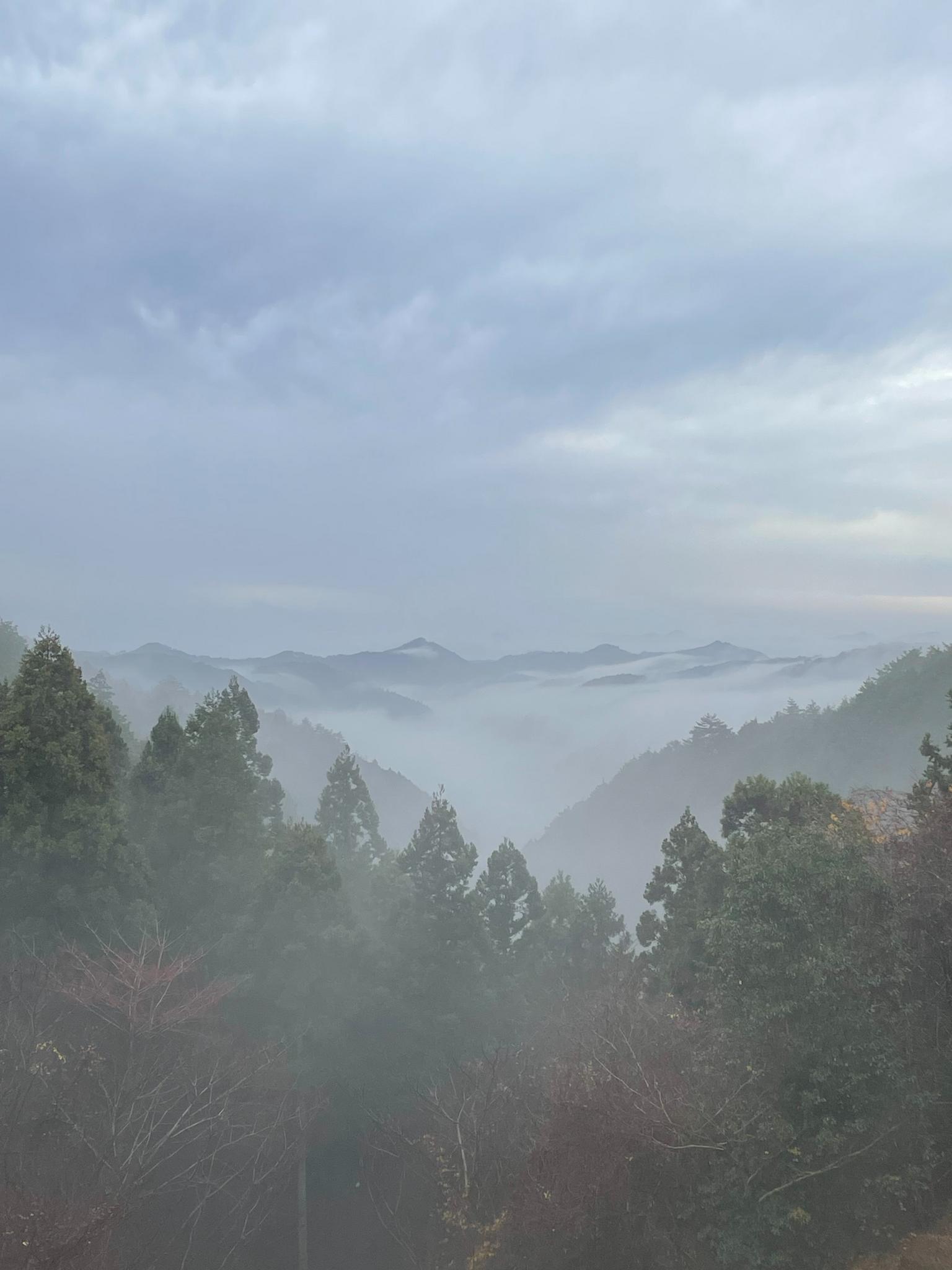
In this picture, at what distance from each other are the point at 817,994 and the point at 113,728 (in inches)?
963

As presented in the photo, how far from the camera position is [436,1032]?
2792 cm

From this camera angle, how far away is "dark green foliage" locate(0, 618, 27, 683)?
64.4 m

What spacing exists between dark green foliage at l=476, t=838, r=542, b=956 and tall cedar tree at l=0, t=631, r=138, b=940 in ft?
54.4

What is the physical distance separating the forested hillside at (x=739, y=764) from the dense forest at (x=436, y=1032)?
3545 cm

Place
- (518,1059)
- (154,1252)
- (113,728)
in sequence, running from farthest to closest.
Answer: (113,728)
(518,1059)
(154,1252)

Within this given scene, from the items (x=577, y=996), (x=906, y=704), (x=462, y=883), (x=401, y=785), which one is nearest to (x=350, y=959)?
(x=462, y=883)

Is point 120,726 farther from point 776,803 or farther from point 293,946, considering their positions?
point 776,803

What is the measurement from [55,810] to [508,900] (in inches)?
798

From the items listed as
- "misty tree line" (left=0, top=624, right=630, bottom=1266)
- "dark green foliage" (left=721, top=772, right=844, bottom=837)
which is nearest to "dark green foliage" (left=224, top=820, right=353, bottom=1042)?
"misty tree line" (left=0, top=624, right=630, bottom=1266)

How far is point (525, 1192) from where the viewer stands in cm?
1427

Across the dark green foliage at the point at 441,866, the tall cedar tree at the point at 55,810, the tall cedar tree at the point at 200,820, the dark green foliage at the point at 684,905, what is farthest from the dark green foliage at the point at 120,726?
the dark green foliage at the point at 684,905

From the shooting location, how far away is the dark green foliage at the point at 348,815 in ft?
141

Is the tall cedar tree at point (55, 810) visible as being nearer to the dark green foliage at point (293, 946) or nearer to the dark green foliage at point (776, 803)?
the dark green foliage at point (293, 946)

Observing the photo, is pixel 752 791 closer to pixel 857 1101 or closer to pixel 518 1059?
pixel 518 1059
